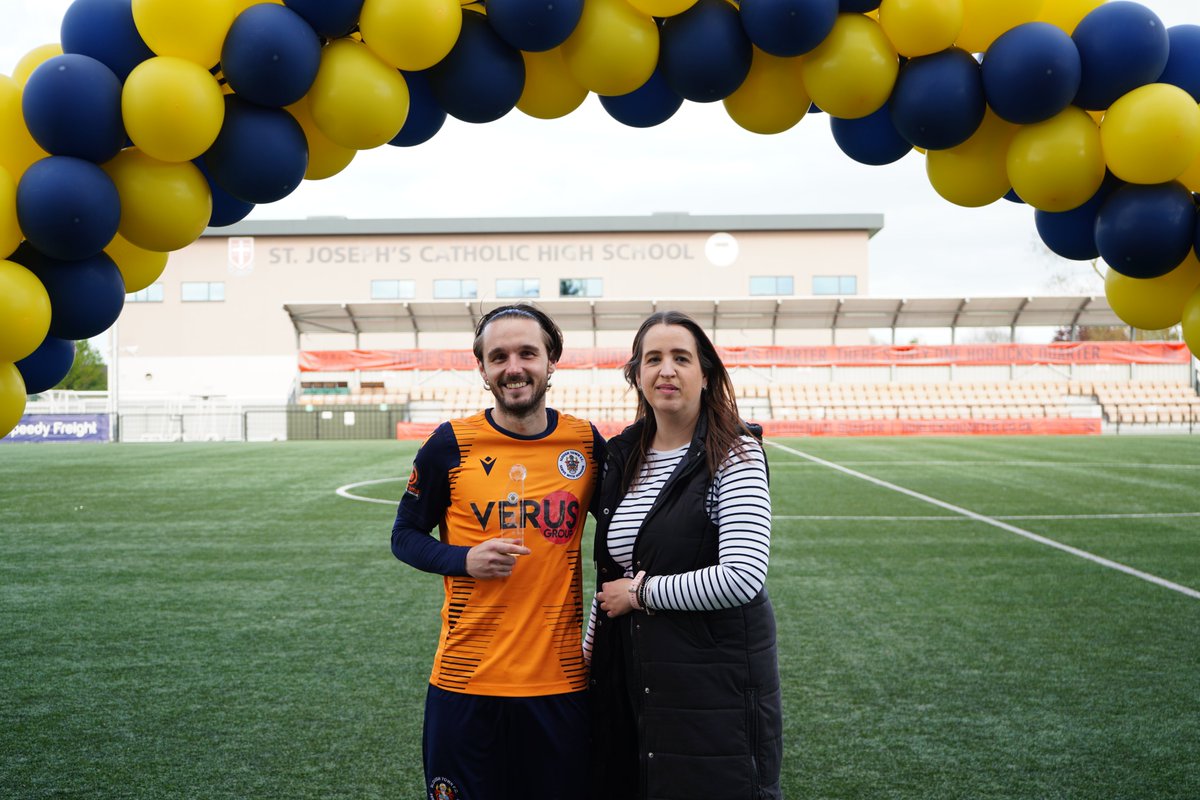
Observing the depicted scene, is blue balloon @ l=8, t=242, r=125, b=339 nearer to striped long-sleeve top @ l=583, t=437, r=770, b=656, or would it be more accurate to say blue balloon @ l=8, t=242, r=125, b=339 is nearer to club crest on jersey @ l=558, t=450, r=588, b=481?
club crest on jersey @ l=558, t=450, r=588, b=481

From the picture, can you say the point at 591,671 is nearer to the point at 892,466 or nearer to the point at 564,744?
the point at 564,744

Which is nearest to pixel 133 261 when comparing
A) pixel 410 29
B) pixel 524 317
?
pixel 410 29

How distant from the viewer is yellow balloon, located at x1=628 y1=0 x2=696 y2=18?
2676 millimetres

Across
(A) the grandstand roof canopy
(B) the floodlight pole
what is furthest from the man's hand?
(B) the floodlight pole

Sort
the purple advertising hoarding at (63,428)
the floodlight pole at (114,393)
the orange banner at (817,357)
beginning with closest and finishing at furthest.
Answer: the purple advertising hoarding at (63,428) < the floodlight pole at (114,393) < the orange banner at (817,357)

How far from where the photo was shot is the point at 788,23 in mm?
2613

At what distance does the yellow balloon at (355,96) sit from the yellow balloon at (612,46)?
0.55 metres

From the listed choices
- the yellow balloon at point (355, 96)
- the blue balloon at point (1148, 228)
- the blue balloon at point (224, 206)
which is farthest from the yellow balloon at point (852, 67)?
the blue balloon at point (224, 206)

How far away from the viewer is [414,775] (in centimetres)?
366

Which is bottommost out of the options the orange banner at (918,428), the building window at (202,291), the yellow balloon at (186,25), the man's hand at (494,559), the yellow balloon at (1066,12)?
the orange banner at (918,428)

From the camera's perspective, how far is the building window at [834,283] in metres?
39.9

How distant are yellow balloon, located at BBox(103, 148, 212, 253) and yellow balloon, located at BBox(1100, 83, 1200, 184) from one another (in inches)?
106

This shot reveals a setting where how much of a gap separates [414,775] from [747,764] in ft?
6.45

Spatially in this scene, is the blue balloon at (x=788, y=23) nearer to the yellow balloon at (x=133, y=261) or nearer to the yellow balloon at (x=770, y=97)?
the yellow balloon at (x=770, y=97)
